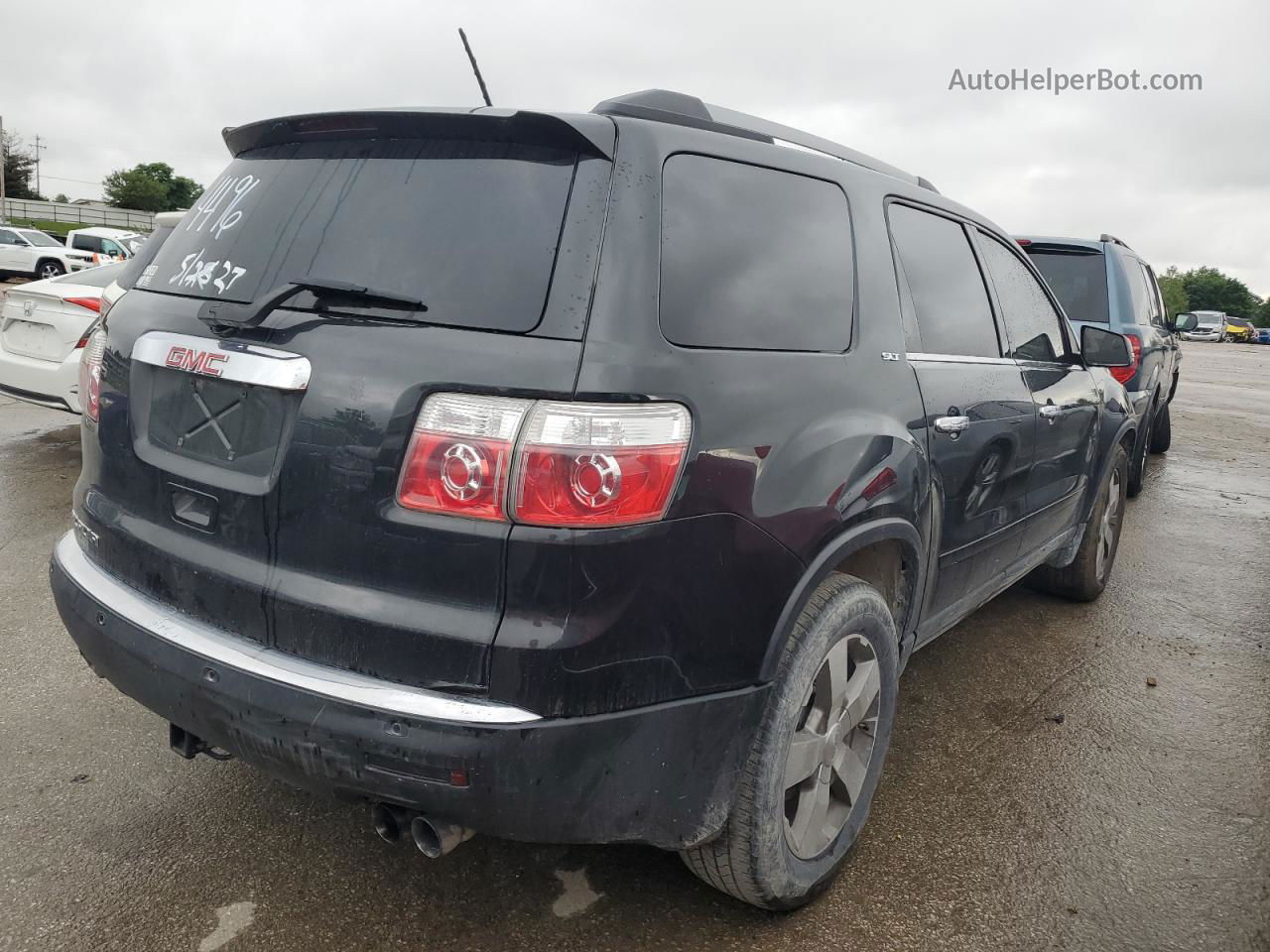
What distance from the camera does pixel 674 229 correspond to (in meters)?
2.04

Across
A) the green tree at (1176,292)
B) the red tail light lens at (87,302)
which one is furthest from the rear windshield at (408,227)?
the green tree at (1176,292)

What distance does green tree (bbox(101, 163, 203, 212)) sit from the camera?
9894 cm

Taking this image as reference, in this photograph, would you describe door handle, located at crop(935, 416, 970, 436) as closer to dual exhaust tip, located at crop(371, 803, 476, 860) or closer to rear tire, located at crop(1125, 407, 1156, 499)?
dual exhaust tip, located at crop(371, 803, 476, 860)

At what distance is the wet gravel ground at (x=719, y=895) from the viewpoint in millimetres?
2281

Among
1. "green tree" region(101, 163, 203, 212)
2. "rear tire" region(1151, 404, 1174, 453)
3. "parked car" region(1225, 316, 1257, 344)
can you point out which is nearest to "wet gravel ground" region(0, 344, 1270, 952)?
"rear tire" region(1151, 404, 1174, 453)

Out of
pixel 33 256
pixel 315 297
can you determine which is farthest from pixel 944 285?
pixel 33 256

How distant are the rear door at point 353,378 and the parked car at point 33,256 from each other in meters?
29.4

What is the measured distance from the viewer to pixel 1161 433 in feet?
32.8

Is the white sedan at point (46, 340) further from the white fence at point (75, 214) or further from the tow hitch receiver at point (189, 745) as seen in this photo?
the white fence at point (75, 214)

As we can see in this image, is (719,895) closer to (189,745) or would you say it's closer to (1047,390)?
(189,745)

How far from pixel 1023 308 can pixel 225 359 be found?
2.93m

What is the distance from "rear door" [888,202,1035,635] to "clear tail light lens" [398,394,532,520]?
4.58 ft

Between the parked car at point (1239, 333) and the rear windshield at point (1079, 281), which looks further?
the parked car at point (1239, 333)

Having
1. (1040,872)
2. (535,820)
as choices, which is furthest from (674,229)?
(1040,872)
